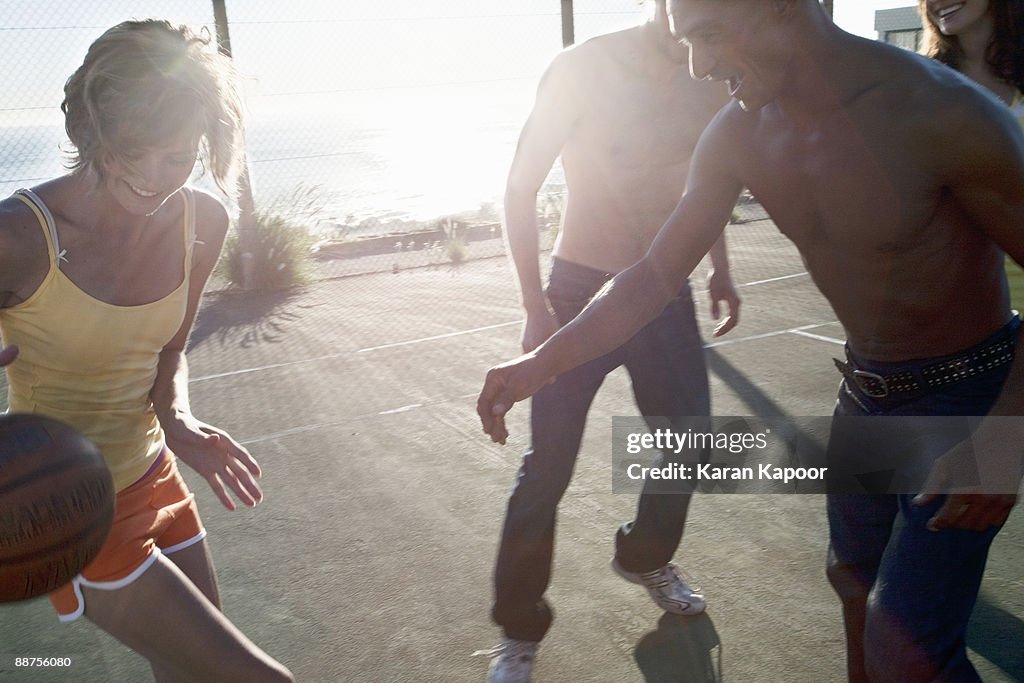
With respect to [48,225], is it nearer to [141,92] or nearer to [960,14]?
[141,92]

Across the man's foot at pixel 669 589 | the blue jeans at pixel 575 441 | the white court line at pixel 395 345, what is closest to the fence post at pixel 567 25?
the white court line at pixel 395 345

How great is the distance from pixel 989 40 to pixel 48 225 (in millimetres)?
3185

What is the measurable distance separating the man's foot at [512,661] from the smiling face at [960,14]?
2.63 m

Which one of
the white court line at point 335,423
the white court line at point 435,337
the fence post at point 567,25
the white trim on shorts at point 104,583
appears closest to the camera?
the white trim on shorts at point 104,583

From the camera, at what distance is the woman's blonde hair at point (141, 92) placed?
2.12 m

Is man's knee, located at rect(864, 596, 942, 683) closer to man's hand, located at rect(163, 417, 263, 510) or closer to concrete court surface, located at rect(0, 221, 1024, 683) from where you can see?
concrete court surface, located at rect(0, 221, 1024, 683)

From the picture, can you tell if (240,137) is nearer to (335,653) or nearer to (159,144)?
(159,144)

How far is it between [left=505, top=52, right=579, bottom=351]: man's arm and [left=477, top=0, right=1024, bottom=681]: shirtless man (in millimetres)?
650

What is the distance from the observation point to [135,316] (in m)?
2.29

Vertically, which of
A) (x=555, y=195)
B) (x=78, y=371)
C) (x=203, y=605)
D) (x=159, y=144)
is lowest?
(x=555, y=195)

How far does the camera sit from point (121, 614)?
2.10 metres

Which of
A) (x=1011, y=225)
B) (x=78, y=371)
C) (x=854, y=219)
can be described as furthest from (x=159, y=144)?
(x=1011, y=225)

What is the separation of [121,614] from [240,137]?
120cm

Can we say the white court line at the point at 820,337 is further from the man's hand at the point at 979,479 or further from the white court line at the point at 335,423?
the man's hand at the point at 979,479
